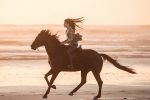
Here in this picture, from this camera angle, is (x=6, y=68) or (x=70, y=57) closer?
(x=70, y=57)

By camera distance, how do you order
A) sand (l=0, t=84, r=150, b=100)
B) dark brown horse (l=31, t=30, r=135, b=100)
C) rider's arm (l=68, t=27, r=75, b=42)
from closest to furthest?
sand (l=0, t=84, r=150, b=100) → rider's arm (l=68, t=27, r=75, b=42) → dark brown horse (l=31, t=30, r=135, b=100)

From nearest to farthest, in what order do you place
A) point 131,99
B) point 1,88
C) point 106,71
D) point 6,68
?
point 131,99, point 1,88, point 106,71, point 6,68

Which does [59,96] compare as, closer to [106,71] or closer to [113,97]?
[113,97]

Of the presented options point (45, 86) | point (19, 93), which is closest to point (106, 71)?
point (45, 86)

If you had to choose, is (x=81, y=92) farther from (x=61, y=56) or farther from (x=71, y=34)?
(x=71, y=34)

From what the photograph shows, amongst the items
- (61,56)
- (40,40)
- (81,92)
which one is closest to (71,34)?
(61,56)

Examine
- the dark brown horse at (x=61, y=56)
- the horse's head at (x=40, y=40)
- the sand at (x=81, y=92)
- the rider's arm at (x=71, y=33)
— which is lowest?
the sand at (x=81, y=92)

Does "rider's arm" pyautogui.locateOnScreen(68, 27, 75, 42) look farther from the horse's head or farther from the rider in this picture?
the horse's head

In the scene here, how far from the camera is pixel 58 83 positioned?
→ 25688 millimetres

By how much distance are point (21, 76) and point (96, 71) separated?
841 centimetres

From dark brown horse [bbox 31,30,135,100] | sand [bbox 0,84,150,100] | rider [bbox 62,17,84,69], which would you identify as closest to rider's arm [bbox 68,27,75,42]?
rider [bbox 62,17,84,69]

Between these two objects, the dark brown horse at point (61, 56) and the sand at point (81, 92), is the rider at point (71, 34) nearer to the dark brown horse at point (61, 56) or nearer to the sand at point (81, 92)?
the dark brown horse at point (61, 56)

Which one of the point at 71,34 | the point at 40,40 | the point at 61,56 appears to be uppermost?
the point at 71,34

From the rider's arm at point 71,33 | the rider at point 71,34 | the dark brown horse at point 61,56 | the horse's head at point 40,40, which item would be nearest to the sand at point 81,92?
the dark brown horse at point 61,56
